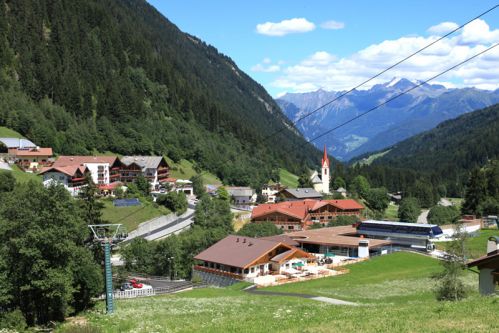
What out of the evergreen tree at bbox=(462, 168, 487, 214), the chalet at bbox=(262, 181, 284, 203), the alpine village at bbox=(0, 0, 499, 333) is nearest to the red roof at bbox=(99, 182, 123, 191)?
the alpine village at bbox=(0, 0, 499, 333)

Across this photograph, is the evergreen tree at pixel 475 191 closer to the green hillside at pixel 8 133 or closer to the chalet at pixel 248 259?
the chalet at pixel 248 259

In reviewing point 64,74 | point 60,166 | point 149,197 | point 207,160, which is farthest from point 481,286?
point 64,74

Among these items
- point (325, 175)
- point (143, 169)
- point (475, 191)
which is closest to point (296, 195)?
point (325, 175)

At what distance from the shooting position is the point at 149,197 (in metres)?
102

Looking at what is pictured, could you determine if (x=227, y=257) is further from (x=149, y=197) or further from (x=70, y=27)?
(x=70, y=27)

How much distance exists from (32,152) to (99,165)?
43.0 ft

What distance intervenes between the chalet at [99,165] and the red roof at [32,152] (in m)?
3.01

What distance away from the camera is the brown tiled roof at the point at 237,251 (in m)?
61.1

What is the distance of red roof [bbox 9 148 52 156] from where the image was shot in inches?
4077

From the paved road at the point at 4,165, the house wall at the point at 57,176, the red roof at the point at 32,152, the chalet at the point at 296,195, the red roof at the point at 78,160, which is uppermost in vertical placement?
the red roof at the point at 32,152

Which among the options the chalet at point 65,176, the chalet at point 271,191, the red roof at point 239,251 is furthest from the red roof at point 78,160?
the red roof at point 239,251

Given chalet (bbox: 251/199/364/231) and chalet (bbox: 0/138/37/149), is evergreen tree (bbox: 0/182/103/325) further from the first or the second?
chalet (bbox: 0/138/37/149)

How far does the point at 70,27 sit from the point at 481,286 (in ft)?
531

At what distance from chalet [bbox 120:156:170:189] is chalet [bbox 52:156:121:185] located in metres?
1.77
